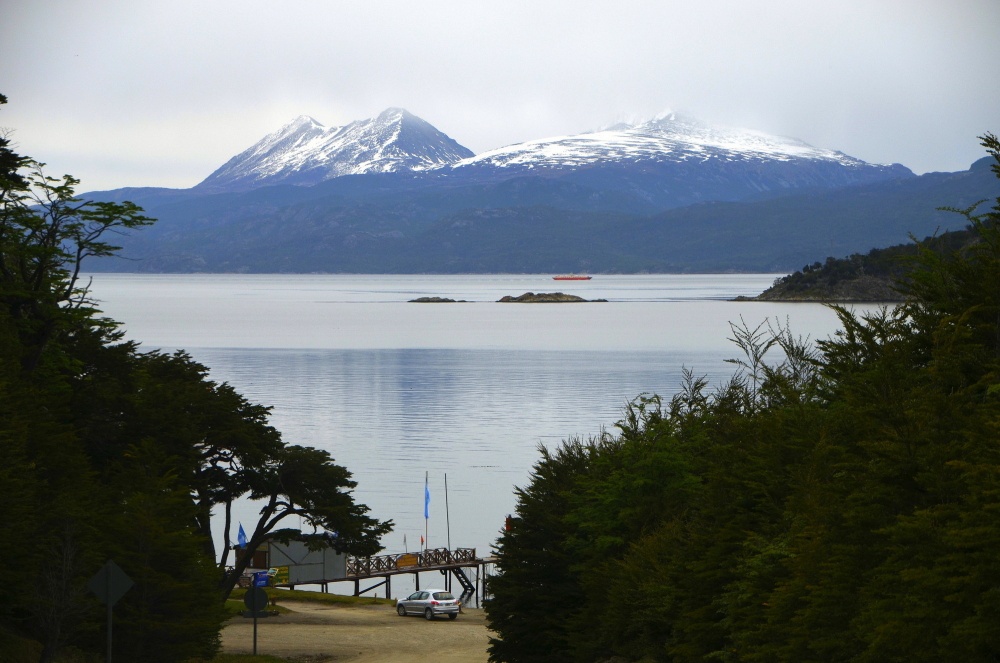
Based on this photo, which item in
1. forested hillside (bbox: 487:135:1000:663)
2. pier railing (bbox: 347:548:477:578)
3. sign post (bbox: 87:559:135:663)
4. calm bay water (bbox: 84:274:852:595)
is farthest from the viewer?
calm bay water (bbox: 84:274:852:595)

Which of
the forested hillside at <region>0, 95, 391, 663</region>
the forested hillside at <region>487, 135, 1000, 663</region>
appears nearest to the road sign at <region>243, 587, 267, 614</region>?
the forested hillside at <region>0, 95, 391, 663</region>

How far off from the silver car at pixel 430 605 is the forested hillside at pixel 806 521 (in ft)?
48.9

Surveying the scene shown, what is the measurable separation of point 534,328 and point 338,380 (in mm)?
86100

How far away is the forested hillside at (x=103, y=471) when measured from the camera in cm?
2380

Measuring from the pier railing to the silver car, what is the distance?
529 cm

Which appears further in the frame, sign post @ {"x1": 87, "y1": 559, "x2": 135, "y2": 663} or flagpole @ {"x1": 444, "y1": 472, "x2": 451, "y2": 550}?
flagpole @ {"x1": 444, "y1": 472, "x2": 451, "y2": 550}

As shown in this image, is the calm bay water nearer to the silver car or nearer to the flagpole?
the flagpole

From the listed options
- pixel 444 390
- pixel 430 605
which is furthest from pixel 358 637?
pixel 444 390

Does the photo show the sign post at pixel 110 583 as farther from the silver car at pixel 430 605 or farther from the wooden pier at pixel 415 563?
the wooden pier at pixel 415 563

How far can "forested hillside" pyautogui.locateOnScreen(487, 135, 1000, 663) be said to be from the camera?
15227mm

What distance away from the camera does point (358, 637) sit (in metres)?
37.9

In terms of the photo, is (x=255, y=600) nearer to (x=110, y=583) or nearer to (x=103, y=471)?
(x=103, y=471)

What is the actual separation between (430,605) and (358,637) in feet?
24.6

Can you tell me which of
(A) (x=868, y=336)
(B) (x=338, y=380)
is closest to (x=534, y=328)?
(B) (x=338, y=380)
